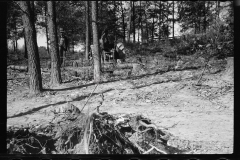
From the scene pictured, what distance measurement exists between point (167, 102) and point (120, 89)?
1557 mm

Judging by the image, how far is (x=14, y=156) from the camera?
845 millimetres

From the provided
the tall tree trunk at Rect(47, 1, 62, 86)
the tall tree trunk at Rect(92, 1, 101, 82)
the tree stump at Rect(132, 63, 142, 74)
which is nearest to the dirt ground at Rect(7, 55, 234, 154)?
the tall tree trunk at Rect(47, 1, 62, 86)

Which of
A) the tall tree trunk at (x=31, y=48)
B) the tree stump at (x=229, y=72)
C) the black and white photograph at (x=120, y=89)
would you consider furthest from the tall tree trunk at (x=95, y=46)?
the tree stump at (x=229, y=72)

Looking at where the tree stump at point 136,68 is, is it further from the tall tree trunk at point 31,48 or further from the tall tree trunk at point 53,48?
the tall tree trunk at point 31,48

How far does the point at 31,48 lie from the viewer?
4.91 metres

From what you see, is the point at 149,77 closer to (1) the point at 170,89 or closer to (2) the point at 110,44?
(1) the point at 170,89

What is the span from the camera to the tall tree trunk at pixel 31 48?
4672mm

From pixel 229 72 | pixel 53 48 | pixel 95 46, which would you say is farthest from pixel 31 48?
pixel 229 72

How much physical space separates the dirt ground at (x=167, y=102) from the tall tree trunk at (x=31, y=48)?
1.24 feet

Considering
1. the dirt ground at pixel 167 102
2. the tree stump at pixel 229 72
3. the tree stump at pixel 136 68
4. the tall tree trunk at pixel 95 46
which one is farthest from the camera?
the tree stump at pixel 136 68

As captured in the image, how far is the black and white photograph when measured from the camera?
1.63 metres

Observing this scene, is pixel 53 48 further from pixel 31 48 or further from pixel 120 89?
pixel 120 89

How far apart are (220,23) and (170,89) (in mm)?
3812
